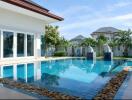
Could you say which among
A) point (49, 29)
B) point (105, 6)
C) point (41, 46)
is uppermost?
point (105, 6)

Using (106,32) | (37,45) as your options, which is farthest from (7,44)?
(106,32)

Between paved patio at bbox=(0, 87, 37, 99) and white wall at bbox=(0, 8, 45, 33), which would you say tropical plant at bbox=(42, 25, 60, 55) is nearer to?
white wall at bbox=(0, 8, 45, 33)

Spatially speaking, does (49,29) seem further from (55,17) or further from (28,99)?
(28,99)

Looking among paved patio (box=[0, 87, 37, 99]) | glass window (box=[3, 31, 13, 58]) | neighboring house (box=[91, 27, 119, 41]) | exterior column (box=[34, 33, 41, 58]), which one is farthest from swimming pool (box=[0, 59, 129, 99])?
neighboring house (box=[91, 27, 119, 41])

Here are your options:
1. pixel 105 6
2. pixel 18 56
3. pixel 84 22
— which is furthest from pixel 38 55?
pixel 84 22

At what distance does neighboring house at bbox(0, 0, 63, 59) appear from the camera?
15.0 meters

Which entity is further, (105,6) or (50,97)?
(105,6)

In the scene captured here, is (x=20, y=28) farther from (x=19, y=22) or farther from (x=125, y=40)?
(x=125, y=40)

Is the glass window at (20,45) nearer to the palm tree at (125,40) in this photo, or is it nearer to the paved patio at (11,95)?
the paved patio at (11,95)

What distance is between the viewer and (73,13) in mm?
27297

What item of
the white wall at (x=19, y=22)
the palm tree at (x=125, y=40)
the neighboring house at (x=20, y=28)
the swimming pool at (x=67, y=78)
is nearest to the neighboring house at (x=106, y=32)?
the palm tree at (x=125, y=40)

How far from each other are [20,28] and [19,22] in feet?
1.60

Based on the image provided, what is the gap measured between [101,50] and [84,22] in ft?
19.6

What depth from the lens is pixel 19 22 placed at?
54.8 ft
